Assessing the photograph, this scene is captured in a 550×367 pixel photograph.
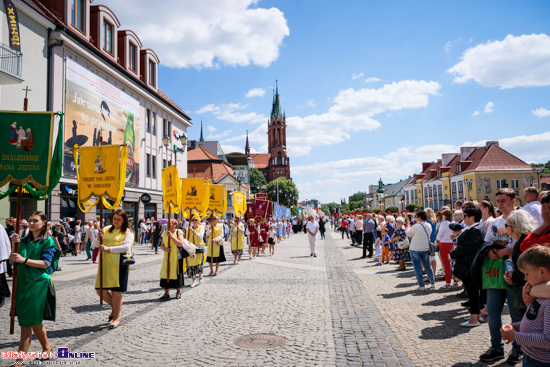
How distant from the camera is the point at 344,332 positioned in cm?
602

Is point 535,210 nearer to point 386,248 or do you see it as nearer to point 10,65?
point 386,248

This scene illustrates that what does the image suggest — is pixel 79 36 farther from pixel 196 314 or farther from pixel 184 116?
pixel 196 314

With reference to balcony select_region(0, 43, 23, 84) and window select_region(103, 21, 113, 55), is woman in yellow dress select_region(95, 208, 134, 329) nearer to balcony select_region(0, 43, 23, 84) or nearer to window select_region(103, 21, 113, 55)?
balcony select_region(0, 43, 23, 84)

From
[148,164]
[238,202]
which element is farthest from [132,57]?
[238,202]

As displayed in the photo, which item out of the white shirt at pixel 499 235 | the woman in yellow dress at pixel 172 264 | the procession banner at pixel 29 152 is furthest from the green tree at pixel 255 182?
the white shirt at pixel 499 235

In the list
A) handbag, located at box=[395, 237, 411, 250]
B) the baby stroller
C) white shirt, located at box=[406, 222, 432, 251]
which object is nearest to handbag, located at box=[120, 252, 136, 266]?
white shirt, located at box=[406, 222, 432, 251]

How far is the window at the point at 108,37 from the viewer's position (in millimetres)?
24688

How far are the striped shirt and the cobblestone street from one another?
184 cm

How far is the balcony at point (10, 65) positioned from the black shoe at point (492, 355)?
1717 cm

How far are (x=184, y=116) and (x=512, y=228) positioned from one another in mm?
35304

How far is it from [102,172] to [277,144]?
135737 mm

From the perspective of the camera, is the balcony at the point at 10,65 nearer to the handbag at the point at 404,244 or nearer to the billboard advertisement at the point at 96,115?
the billboard advertisement at the point at 96,115

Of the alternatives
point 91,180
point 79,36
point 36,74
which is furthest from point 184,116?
point 91,180

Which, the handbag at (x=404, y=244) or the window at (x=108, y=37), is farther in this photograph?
the window at (x=108, y=37)
